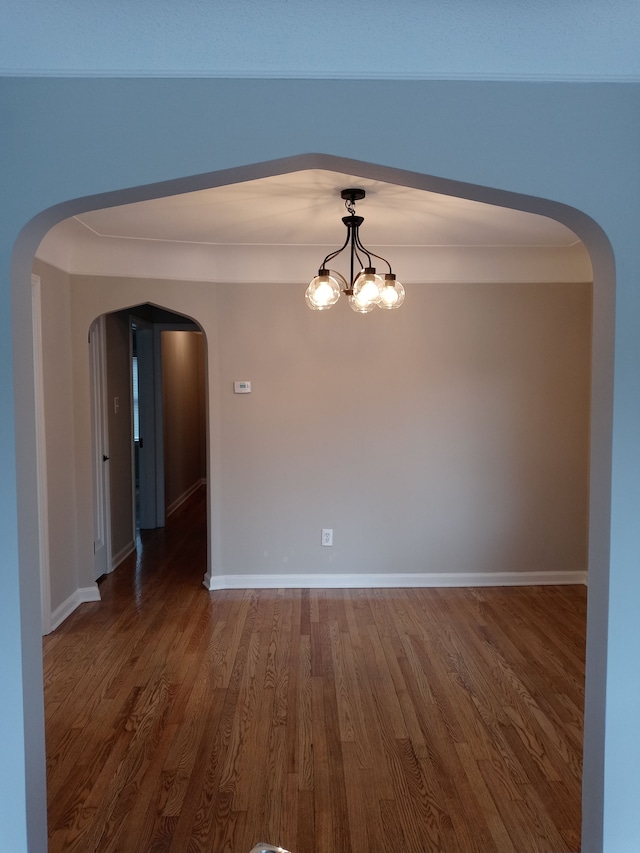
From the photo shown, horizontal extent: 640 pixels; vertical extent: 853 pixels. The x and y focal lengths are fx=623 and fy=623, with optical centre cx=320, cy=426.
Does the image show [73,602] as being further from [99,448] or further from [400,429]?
[400,429]

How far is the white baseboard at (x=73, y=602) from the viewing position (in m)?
4.12

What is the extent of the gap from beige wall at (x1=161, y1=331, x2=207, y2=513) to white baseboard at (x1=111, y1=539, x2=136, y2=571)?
1.25m

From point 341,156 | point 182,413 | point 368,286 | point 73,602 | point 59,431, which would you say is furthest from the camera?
point 182,413

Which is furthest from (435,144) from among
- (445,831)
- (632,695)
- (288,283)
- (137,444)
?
(137,444)

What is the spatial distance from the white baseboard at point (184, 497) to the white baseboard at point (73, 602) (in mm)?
2681

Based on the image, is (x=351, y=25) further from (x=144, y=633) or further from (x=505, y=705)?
(x=144, y=633)

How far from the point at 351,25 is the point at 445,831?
2.67 metres

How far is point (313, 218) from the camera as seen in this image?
12.3 feet

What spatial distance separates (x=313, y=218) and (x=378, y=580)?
8.99 feet

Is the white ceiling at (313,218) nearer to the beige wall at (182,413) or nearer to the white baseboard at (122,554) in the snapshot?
the white baseboard at (122,554)

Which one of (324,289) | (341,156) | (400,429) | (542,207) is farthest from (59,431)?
(542,207)

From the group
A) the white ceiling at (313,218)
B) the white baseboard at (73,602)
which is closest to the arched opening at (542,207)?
the white ceiling at (313,218)

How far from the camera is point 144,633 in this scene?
4051 millimetres

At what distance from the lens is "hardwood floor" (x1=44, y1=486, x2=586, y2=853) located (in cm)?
231
